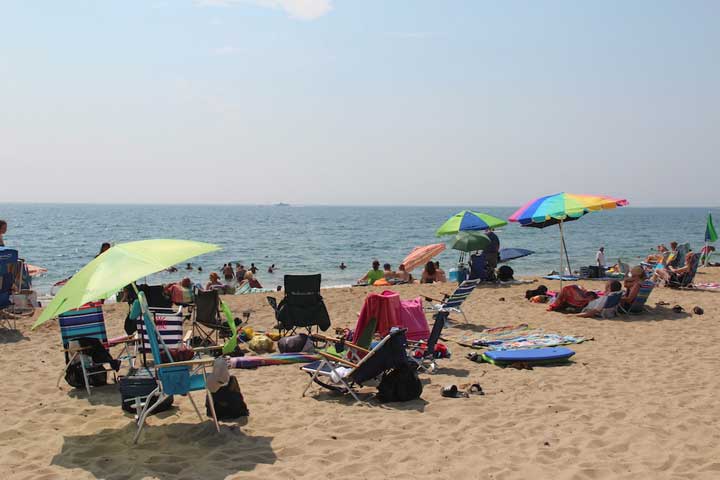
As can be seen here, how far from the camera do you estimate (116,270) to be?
4.58 meters

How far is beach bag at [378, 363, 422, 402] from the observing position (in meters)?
5.89

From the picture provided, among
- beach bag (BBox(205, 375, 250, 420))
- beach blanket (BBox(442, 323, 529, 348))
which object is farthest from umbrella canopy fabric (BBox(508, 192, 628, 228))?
beach bag (BBox(205, 375, 250, 420))

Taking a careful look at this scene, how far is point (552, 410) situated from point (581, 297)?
225 inches

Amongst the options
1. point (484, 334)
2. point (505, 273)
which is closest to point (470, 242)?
point (505, 273)

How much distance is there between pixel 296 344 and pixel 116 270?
142 inches

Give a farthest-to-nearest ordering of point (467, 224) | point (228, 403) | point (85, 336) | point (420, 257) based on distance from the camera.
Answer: point (420, 257), point (467, 224), point (85, 336), point (228, 403)

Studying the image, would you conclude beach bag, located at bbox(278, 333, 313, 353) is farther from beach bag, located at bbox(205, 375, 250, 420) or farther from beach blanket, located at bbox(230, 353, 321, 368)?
beach bag, located at bbox(205, 375, 250, 420)

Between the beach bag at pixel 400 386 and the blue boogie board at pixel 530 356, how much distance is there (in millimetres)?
1744

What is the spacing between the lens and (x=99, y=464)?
14.6ft

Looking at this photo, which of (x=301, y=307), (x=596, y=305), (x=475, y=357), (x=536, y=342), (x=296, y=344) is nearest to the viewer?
(x=475, y=357)

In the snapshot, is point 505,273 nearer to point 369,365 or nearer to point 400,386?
point 400,386

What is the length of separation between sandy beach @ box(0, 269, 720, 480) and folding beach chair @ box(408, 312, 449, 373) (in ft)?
0.60

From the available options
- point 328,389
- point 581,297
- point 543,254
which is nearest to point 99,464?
point 328,389

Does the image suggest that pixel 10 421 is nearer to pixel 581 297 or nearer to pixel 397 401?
pixel 397 401
